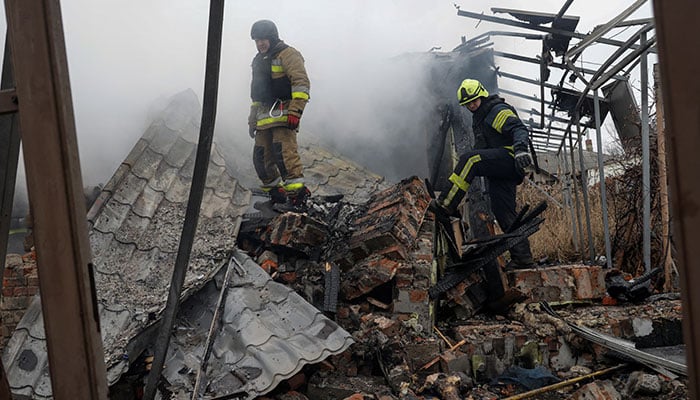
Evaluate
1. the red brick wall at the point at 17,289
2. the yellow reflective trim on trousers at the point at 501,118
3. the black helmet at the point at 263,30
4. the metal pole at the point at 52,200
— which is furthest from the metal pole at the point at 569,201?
the metal pole at the point at 52,200

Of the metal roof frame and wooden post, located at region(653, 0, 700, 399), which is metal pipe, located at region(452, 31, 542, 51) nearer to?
the metal roof frame

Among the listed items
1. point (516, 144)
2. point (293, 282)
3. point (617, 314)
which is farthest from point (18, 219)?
point (617, 314)

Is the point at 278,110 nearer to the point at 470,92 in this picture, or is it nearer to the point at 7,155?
the point at 470,92

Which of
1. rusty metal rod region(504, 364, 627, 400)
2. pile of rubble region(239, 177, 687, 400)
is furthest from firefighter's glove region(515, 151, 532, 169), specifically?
rusty metal rod region(504, 364, 627, 400)

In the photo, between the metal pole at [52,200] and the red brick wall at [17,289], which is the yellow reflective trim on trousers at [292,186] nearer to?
the red brick wall at [17,289]

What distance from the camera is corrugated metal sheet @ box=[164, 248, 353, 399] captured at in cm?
319

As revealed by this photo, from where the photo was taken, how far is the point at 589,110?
24.7 ft

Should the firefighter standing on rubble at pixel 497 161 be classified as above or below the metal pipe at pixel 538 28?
below

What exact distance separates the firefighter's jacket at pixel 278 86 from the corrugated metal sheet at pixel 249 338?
216cm

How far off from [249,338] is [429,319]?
5.00 feet

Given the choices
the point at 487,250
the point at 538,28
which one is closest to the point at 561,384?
the point at 487,250

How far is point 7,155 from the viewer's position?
4.24 ft

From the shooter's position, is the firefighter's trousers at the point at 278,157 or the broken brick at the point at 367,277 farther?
the firefighter's trousers at the point at 278,157

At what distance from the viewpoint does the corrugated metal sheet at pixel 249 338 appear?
3186 millimetres
